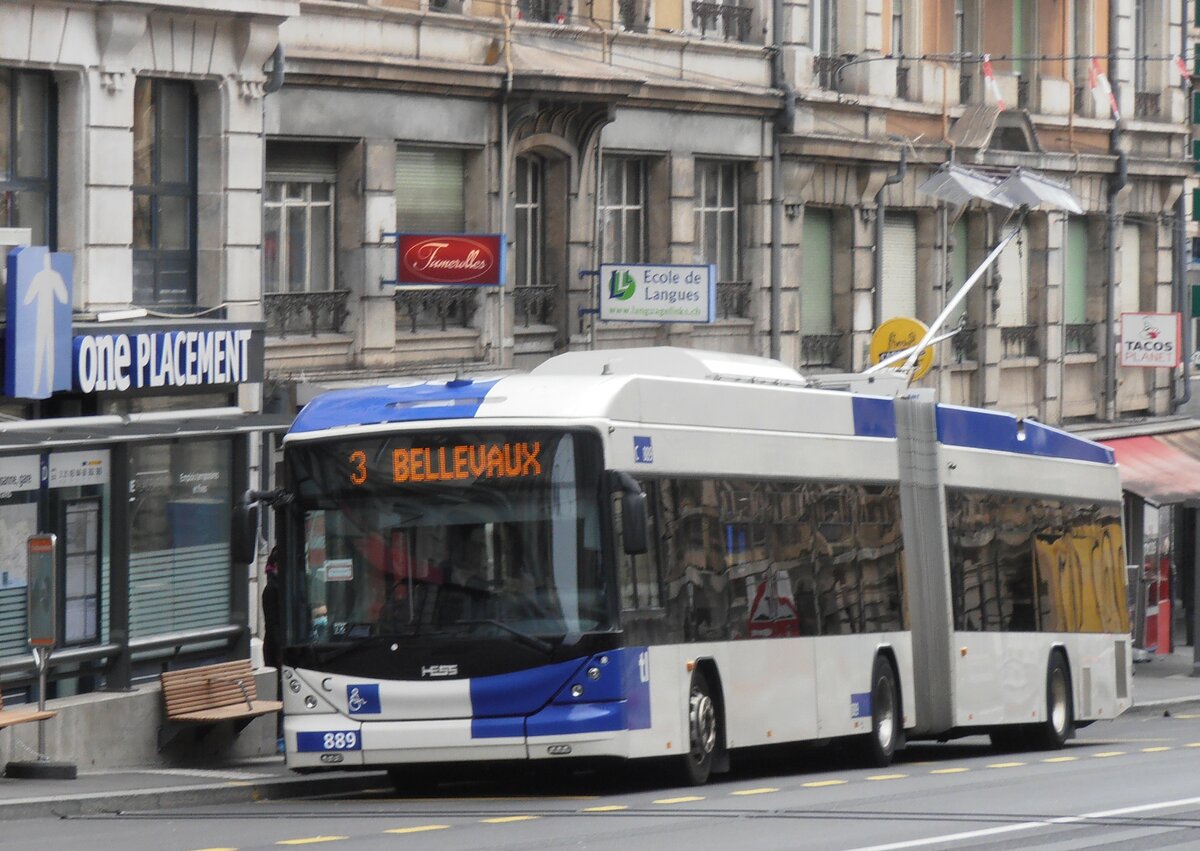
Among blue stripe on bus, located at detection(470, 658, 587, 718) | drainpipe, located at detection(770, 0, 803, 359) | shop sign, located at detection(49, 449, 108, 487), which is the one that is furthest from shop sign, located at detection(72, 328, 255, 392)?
drainpipe, located at detection(770, 0, 803, 359)

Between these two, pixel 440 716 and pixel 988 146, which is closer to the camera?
pixel 440 716

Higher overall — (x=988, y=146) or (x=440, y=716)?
(x=988, y=146)

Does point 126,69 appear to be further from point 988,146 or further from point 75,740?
point 988,146

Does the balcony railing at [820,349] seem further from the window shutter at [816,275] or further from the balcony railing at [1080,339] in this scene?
the balcony railing at [1080,339]

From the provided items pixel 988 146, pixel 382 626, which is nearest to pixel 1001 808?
pixel 382 626

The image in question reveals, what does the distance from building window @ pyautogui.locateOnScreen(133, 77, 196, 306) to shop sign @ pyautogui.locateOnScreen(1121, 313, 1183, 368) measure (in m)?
21.7

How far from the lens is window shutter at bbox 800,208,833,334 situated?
34719 mm

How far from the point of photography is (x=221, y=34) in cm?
2209

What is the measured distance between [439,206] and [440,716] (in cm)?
1226

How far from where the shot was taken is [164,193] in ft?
72.3

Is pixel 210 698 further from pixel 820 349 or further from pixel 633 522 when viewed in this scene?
pixel 820 349

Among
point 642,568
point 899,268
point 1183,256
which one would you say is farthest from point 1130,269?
point 642,568

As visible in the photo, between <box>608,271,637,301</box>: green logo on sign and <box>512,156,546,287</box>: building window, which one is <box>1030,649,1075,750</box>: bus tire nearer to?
<box>608,271,637,301</box>: green logo on sign

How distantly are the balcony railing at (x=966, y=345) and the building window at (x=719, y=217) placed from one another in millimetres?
5885
